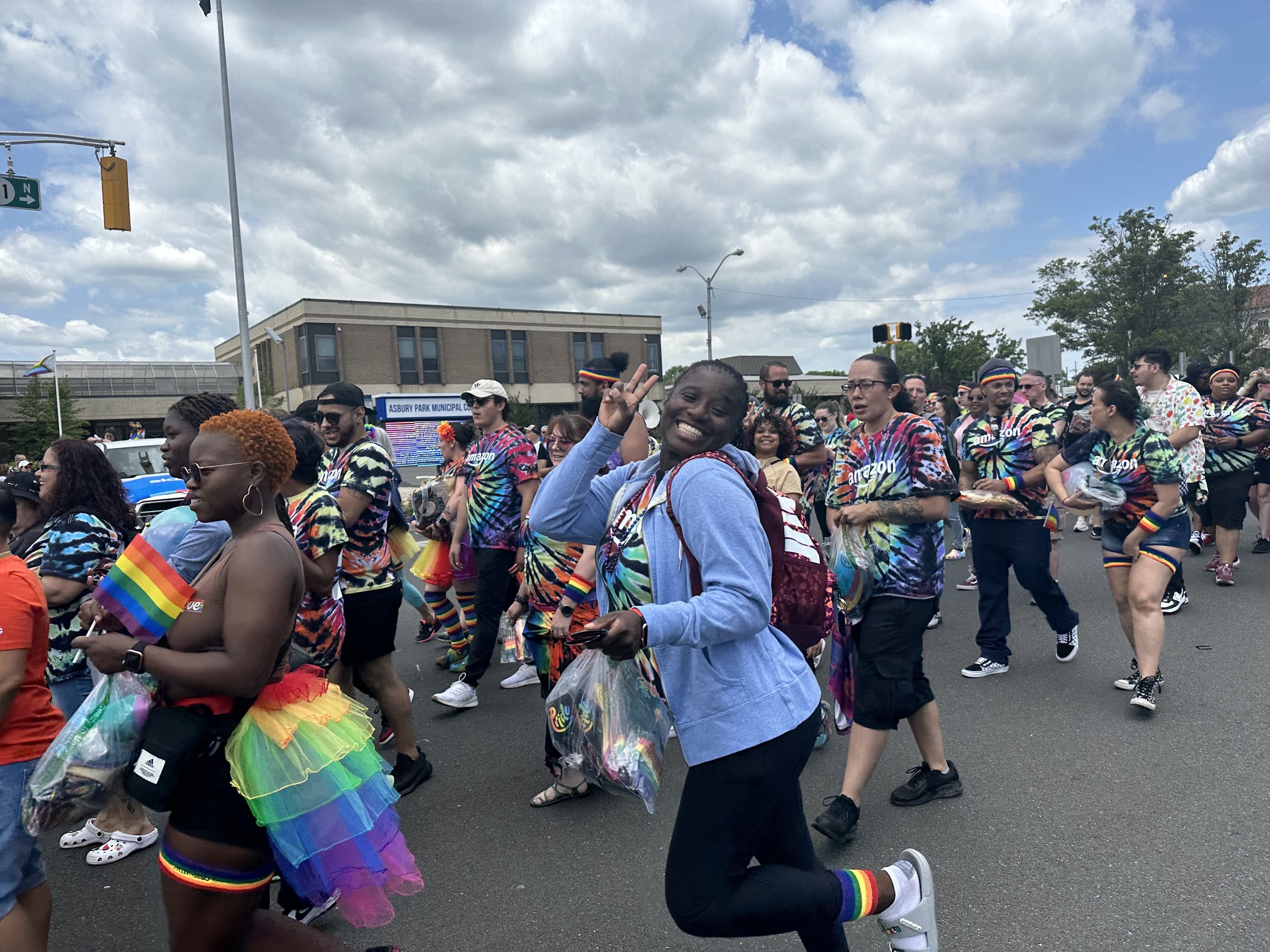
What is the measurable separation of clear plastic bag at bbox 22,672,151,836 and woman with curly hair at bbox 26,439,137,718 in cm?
138

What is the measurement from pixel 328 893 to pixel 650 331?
2216 inches

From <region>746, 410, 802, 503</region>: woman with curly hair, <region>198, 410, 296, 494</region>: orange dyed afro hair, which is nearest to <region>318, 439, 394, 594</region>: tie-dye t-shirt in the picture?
<region>198, 410, 296, 494</region>: orange dyed afro hair

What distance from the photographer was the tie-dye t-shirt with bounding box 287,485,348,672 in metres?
3.12

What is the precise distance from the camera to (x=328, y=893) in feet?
6.93

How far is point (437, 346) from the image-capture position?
50.3 m

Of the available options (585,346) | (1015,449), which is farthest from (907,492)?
(585,346)

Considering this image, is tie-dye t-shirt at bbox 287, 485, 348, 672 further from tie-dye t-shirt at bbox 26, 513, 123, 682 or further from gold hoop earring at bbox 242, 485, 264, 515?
gold hoop earring at bbox 242, 485, 264, 515

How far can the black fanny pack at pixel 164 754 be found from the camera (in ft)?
6.14

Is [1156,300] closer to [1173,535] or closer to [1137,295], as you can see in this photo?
[1137,295]

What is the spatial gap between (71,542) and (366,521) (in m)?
1.17

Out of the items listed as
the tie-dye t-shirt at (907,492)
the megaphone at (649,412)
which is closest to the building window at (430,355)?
the tie-dye t-shirt at (907,492)

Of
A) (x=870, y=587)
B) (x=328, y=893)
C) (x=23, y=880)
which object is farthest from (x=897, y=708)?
(x=23, y=880)

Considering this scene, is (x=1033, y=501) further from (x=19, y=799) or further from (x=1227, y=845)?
(x=19, y=799)

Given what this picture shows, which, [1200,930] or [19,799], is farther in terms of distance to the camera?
[1200,930]
